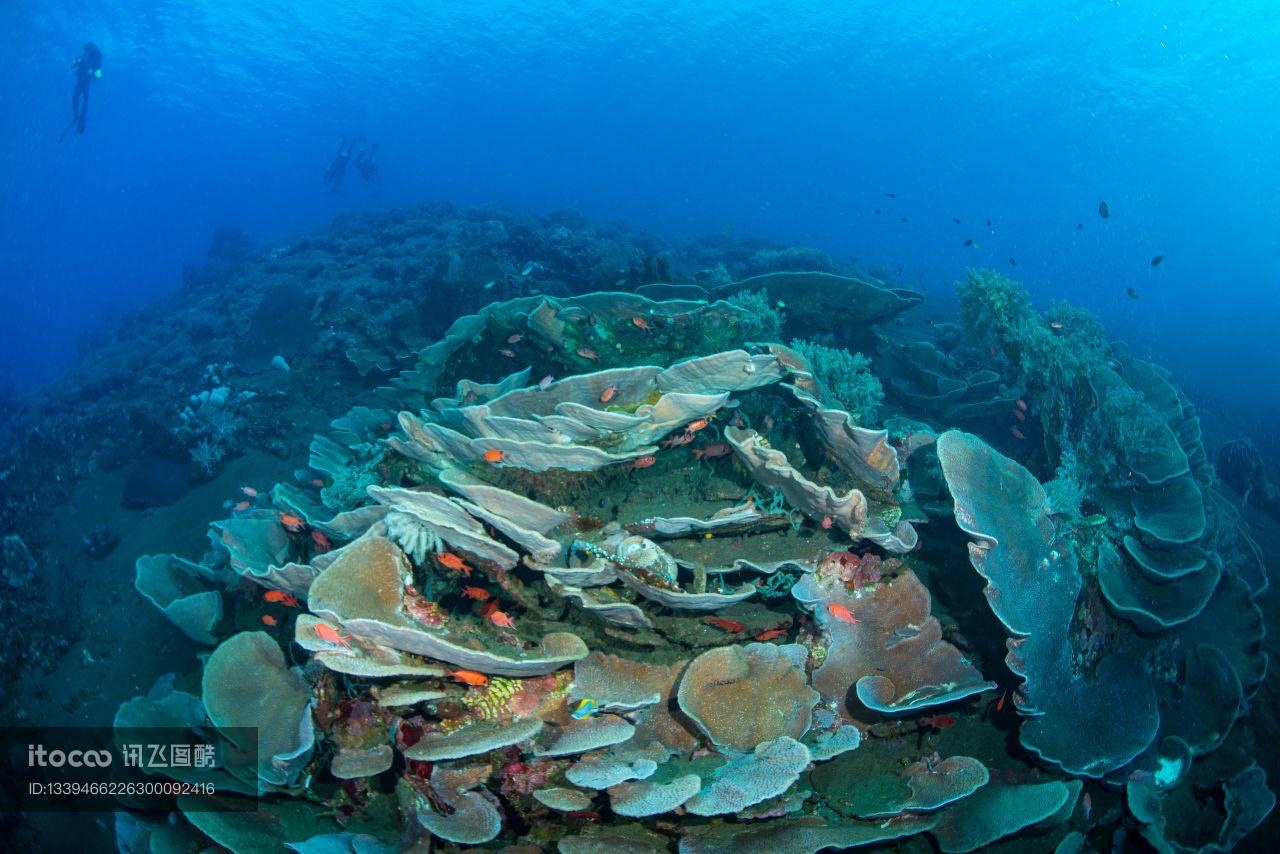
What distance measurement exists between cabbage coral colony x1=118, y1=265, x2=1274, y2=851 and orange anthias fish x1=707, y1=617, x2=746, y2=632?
0.11ft

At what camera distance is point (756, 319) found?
19.5 ft

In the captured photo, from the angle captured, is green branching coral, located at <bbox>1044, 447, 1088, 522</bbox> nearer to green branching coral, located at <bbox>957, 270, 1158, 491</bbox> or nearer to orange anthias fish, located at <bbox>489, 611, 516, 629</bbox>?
green branching coral, located at <bbox>957, 270, 1158, 491</bbox>

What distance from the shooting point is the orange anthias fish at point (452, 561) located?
3652 millimetres

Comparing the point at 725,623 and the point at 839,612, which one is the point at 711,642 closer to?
the point at 725,623

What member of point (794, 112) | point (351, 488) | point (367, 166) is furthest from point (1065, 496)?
point (794, 112)

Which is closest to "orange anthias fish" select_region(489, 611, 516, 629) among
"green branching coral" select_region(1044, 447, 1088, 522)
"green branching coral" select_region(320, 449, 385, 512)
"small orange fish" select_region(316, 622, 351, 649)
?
"small orange fish" select_region(316, 622, 351, 649)

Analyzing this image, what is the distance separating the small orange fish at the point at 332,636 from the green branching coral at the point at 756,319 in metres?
4.60

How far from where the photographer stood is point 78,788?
5.07 m

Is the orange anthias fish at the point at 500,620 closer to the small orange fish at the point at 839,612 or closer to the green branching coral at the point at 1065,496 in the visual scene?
the small orange fish at the point at 839,612

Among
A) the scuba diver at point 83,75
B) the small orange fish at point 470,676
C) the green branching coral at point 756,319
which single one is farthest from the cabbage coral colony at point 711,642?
the scuba diver at point 83,75

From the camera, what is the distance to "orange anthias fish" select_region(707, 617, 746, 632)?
3691 mm

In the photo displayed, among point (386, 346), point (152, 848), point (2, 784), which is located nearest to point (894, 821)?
point (152, 848)

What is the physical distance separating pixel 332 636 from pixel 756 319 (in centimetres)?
481

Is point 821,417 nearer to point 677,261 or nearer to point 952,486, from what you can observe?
point 952,486
